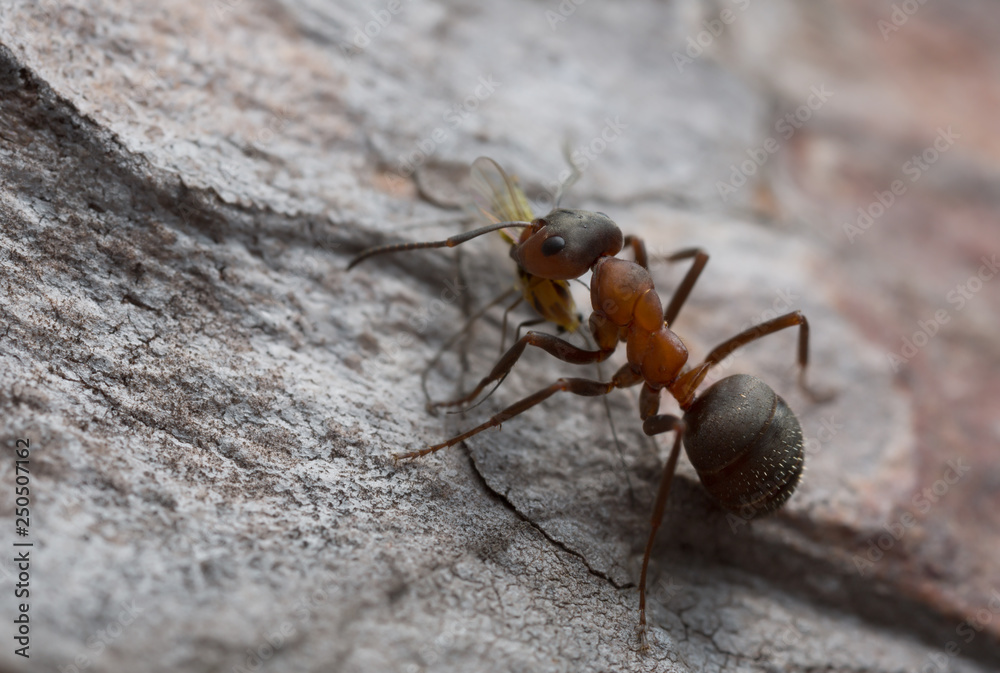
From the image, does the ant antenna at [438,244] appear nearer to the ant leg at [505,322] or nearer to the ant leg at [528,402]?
the ant leg at [505,322]

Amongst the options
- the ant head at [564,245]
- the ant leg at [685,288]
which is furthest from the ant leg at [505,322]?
the ant leg at [685,288]

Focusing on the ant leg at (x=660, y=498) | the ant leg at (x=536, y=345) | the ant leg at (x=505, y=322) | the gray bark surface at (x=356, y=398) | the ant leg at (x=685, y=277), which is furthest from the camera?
the ant leg at (x=685, y=277)

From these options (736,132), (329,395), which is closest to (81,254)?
(329,395)

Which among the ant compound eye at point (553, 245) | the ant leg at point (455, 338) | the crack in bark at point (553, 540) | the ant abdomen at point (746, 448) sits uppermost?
the ant compound eye at point (553, 245)

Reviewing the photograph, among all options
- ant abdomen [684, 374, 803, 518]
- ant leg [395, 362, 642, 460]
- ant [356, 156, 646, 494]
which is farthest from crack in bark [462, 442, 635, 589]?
ant abdomen [684, 374, 803, 518]

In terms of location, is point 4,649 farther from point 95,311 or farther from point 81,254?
point 81,254

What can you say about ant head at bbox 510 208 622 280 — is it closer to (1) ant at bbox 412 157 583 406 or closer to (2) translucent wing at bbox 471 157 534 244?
(1) ant at bbox 412 157 583 406

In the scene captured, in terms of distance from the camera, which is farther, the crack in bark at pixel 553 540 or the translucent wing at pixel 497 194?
the translucent wing at pixel 497 194

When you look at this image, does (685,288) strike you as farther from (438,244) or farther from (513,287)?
(438,244)
